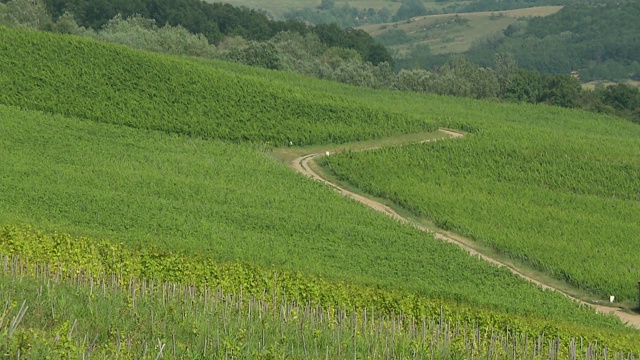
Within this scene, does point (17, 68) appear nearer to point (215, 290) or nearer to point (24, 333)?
point (215, 290)

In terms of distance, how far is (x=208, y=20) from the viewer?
148m

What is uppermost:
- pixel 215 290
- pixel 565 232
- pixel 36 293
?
pixel 36 293

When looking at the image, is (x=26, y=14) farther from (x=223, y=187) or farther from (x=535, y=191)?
(x=535, y=191)

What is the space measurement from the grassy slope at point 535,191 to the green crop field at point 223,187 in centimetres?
109

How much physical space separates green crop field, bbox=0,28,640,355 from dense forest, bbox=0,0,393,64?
57.4 m

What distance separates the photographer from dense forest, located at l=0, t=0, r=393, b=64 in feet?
466

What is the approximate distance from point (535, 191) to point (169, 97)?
24.6m

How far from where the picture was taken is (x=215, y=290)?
114ft

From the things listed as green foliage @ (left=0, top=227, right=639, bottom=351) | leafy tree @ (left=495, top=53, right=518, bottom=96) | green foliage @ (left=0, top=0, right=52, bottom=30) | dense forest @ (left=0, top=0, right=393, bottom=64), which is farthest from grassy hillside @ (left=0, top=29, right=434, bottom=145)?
dense forest @ (left=0, top=0, right=393, bottom=64)

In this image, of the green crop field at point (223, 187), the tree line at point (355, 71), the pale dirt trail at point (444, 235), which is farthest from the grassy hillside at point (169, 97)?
the tree line at point (355, 71)

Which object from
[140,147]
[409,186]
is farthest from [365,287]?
[140,147]

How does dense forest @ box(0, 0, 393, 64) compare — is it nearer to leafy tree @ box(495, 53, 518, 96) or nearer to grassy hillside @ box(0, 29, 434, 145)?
leafy tree @ box(495, 53, 518, 96)

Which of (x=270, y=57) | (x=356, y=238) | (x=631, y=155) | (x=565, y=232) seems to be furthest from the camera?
(x=270, y=57)

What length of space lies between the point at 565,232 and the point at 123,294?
29.3 metres
